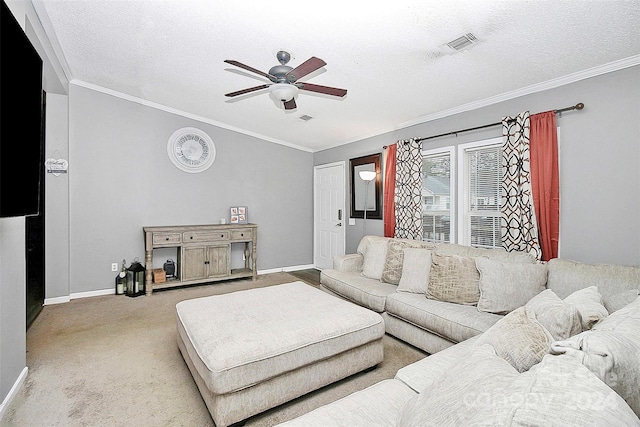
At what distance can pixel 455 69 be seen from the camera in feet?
9.15

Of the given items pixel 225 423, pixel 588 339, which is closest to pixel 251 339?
pixel 225 423

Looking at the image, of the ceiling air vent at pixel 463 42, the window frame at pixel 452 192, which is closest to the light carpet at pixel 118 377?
the window frame at pixel 452 192

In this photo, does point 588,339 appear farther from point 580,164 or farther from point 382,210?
point 382,210

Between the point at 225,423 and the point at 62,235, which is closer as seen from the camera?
the point at 225,423

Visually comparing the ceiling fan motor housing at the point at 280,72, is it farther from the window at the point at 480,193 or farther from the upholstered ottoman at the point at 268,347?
the window at the point at 480,193

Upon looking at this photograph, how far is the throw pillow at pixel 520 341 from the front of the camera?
1071 mm

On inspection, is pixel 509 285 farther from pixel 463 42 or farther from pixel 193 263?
pixel 193 263

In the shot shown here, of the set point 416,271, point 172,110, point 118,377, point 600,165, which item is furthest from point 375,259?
point 172,110

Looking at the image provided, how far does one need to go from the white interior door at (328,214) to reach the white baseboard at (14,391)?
13.9ft

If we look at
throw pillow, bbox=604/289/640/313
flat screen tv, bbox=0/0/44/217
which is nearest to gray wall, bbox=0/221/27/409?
flat screen tv, bbox=0/0/44/217

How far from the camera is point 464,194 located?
3.66 meters

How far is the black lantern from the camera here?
4223mm

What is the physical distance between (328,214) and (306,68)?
152 inches

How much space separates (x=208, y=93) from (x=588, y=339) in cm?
429
